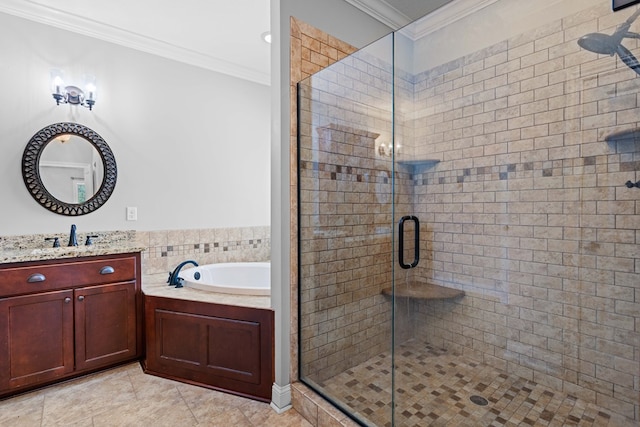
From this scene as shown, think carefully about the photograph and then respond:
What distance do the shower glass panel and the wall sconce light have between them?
1.86m

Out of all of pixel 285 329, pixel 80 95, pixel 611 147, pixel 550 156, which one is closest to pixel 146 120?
pixel 80 95

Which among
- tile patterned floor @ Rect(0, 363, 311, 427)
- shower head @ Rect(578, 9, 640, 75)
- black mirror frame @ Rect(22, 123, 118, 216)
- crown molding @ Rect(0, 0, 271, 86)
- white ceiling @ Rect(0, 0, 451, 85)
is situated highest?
white ceiling @ Rect(0, 0, 451, 85)

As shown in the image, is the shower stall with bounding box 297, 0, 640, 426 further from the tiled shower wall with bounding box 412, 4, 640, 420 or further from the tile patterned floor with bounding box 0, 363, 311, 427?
the tile patterned floor with bounding box 0, 363, 311, 427

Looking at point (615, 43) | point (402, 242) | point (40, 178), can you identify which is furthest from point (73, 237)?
point (615, 43)

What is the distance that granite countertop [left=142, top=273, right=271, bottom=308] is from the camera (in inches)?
86.9

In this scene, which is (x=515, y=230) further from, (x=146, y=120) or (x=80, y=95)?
(x=80, y=95)

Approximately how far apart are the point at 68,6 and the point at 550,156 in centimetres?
346

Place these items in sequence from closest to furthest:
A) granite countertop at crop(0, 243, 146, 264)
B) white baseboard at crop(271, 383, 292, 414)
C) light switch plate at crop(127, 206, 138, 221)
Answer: white baseboard at crop(271, 383, 292, 414), granite countertop at crop(0, 243, 146, 264), light switch plate at crop(127, 206, 138, 221)

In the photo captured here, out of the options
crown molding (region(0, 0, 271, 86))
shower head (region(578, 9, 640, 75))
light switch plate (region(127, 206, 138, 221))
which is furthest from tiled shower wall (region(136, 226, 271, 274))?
shower head (region(578, 9, 640, 75))

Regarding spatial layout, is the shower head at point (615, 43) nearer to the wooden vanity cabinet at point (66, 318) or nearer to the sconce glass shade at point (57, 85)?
the wooden vanity cabinet at point (66, 318)

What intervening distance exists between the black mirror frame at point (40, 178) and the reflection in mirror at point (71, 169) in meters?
0.03

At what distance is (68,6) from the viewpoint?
2494 mm

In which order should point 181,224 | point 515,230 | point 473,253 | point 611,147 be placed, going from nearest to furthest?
point 611,147
point 515,230
point 473,253
point 181,224

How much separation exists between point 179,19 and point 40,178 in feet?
5.35
